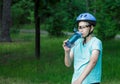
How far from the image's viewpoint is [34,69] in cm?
1288

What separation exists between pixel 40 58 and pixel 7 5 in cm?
996

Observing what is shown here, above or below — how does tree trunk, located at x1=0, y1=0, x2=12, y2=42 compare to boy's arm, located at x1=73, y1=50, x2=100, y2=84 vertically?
below

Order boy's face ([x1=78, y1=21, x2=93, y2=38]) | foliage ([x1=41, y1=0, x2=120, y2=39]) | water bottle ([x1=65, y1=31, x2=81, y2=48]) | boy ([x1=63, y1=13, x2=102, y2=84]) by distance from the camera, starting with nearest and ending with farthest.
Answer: water bottle ([x1=65, y1=31, x2=81, y2=48]) < boy ([x1=63, y1=13, x2=102, y2=84]) < boy's face ([x1=78, y1=21, x2=93, y2=38]) < foliage ([x1=41, y1=0, x2=120, y2=39])

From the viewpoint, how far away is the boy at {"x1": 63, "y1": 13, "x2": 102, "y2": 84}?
14.4ft

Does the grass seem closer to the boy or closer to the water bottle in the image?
the boy

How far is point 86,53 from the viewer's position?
14.7 ft

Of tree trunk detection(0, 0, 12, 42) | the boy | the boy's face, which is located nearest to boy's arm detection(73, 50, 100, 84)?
the boy

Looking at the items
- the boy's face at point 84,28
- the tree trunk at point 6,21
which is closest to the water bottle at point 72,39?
the boy's face at point 84,28

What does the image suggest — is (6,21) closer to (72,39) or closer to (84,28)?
(84,28)

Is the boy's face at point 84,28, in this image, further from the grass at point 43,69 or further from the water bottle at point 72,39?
the grass at point 43,69

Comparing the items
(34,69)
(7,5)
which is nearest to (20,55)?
(34,69)

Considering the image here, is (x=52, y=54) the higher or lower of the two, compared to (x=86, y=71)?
lower

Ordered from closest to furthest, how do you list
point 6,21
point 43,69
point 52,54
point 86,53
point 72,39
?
point 72,39, point 86,53, point 43,69, point 52,54, point 6,21

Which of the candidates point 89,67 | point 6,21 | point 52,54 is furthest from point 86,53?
point 6,21
